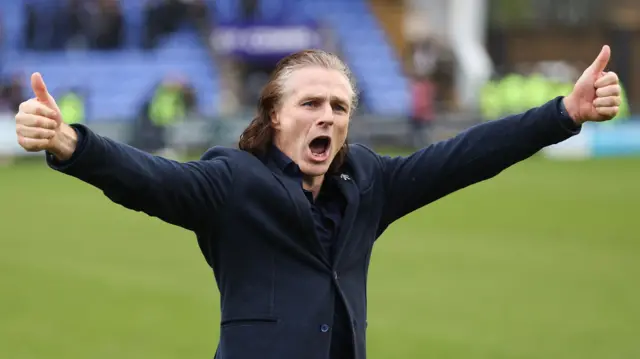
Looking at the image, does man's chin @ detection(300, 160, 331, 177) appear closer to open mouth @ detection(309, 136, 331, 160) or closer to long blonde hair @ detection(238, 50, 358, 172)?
open mouth @ detection(309, 136, 331, 160)

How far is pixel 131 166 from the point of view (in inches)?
136

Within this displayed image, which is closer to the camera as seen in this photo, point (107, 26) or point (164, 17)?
point (107, 26)

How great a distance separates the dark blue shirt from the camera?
3.84 m

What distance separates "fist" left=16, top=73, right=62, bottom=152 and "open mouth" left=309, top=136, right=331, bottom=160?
91 cm

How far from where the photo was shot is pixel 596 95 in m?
3.92

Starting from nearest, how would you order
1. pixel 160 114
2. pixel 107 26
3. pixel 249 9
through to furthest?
1. pixel 160 114
2. pixel 107 26
3. pixel 249 9

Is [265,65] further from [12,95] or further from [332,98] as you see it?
[332,98]

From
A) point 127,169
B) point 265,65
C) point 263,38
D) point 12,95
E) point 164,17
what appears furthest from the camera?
point 265,65

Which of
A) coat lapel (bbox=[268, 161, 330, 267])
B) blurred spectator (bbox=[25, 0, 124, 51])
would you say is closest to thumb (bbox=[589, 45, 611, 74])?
coat lapel (bbox=[268, 161, 330, 267])

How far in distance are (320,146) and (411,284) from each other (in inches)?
294

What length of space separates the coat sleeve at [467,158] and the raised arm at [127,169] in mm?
667

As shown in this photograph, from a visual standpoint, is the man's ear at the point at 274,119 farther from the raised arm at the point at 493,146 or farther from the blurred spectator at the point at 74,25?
the blurred spectator at the point at 74,25

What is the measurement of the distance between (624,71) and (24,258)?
3493cm

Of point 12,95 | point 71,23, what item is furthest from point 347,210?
point 71,23
